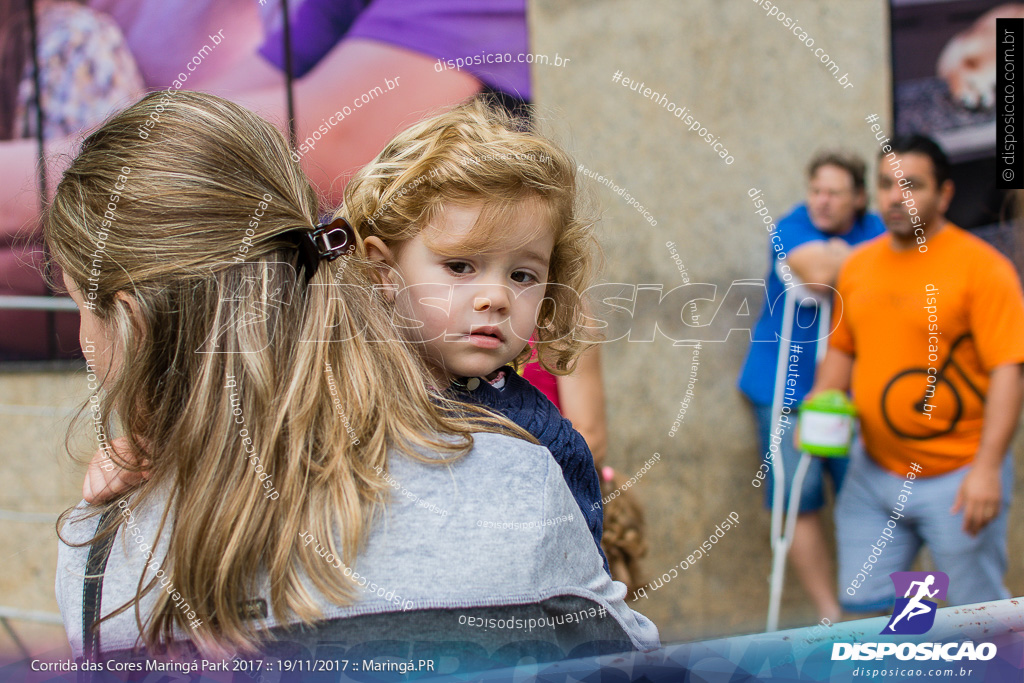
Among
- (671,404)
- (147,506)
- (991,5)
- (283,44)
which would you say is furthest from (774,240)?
(147,506)

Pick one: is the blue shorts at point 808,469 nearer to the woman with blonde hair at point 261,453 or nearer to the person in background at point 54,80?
the woman with blonde hair at point 261,453

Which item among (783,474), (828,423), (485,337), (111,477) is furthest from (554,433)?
(783,474)

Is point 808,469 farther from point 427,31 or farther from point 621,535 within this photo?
point 427,31

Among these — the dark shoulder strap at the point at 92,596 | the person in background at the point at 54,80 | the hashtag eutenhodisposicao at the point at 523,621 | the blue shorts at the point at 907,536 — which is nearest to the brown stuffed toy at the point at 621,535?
the blue shorts at the point at 907,536

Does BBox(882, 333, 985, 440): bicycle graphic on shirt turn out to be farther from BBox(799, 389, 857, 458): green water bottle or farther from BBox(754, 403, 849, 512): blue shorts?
BBox(754, 403, 849, 512): blue shorts

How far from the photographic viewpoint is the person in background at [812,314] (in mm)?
3012

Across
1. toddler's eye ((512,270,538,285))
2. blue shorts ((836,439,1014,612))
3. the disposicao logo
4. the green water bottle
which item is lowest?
blue shorts ((836,439,1014,612))

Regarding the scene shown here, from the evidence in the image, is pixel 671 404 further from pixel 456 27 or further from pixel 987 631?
pixel 987 631

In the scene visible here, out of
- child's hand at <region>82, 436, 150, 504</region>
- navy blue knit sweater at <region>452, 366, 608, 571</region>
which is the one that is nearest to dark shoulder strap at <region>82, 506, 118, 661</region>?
child's hand at <region>82, 436, 150, 504</region>

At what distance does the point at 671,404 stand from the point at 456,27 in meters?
1.91

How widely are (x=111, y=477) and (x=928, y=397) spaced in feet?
7.95

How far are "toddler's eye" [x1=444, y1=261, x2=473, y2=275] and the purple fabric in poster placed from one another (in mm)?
2022

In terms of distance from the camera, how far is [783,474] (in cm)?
321

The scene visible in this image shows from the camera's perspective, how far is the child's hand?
1029 mm
